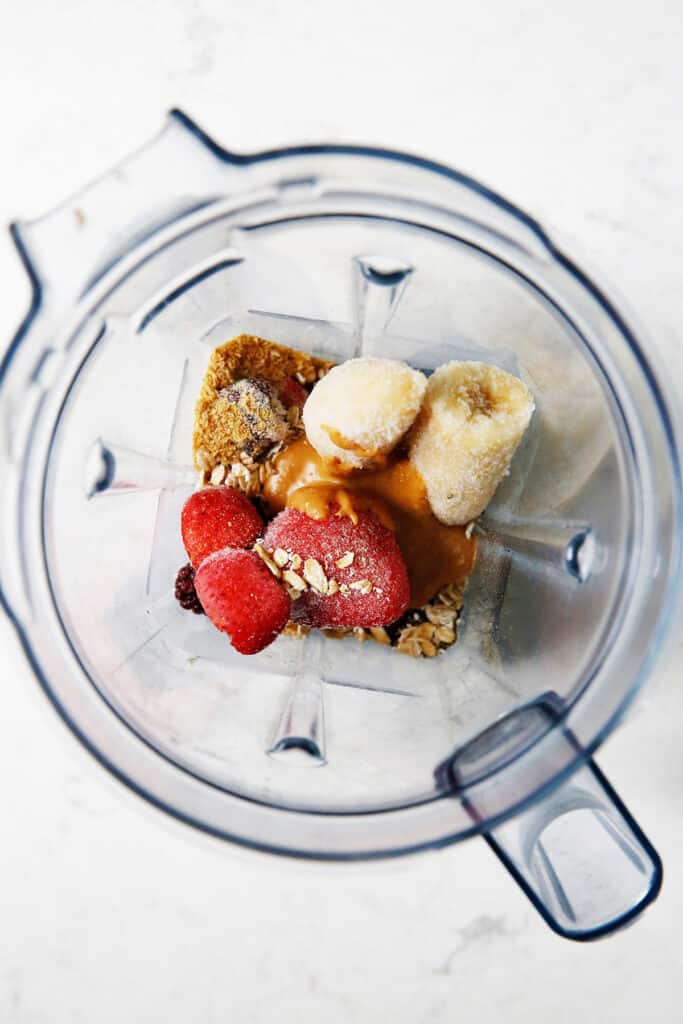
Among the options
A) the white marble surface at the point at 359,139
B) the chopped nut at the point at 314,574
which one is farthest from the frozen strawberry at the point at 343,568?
the white marble surface at the point at 359,139

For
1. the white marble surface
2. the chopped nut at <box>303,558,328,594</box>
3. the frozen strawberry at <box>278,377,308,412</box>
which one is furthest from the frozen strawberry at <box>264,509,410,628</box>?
the white marble surface

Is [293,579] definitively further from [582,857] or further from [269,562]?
[582,857]

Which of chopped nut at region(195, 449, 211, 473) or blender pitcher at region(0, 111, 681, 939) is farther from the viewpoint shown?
chopped nut at region(195, 449, 211, 473)

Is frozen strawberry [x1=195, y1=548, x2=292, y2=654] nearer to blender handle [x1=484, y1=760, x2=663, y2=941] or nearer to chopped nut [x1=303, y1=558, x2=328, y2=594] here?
chopped nut [x1=303, y1=558, x2=328, y2=594]

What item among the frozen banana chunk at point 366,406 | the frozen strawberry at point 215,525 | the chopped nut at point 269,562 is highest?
the frozen banana chunk at point 366,406

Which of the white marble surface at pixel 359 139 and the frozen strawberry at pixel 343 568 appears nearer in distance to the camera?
the frozen strawberry at pixel 343 568

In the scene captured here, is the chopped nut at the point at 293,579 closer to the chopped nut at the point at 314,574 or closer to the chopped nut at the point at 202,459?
the chopped nut at the point at 314,574
